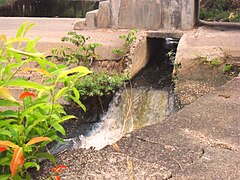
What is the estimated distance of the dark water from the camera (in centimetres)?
1655

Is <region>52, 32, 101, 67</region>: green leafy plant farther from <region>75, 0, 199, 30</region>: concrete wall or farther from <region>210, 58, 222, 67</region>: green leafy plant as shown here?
<region>210, 58, 222, 67</region>: green leafy plant

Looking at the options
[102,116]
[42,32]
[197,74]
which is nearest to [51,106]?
[102,116]

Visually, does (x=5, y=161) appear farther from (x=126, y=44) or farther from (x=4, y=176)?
(x=126, y=44)

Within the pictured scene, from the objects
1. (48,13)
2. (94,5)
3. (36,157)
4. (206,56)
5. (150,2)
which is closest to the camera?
(36,157)

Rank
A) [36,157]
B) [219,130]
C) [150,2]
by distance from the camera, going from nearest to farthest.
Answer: [36,157] → [219,130] → [150,2]

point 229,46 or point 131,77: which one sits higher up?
point 229,46

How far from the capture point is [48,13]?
16.5m

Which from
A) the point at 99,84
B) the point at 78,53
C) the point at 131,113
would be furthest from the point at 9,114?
the point at 78,53

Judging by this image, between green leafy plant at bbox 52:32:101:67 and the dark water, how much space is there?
9.62 meters

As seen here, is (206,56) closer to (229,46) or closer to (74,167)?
(229,46)

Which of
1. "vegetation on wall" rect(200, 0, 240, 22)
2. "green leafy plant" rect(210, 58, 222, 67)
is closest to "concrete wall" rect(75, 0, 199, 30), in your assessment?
"green leafy plant" rect(210, 58, 222, 67)

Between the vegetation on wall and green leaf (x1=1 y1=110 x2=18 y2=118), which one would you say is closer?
green leaf (x1=1 y1=110 x2=18 y2=118)

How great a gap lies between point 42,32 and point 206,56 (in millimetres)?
3156

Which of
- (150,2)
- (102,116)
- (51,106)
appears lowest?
(102,116)
